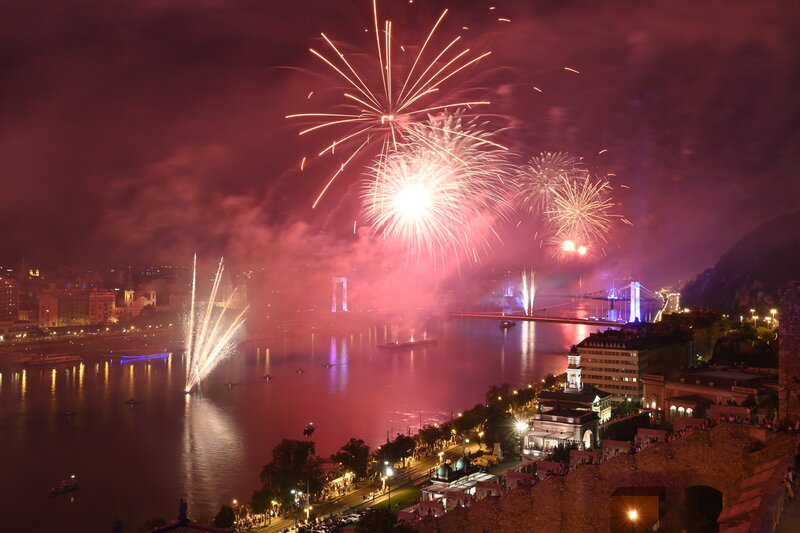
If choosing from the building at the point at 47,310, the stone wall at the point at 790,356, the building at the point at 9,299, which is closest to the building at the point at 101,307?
the building at the point at 47,310

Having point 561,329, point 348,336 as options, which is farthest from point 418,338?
point 561,329

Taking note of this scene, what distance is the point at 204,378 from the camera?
49.2 feet

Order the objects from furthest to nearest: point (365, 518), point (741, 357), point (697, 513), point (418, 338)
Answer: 1. point (418, 338)
2. point (741, 357)
3. point (365, 518)
4. point (697, 513)

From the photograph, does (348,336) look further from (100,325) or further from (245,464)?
(245,464)

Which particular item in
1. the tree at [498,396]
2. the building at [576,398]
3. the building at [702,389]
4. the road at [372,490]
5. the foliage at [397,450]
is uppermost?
the building at [702,389]

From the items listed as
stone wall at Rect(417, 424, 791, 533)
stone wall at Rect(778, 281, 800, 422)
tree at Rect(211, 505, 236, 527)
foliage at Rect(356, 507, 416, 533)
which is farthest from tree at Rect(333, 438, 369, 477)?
stone wall at Rect(778, 281, 800, 422)

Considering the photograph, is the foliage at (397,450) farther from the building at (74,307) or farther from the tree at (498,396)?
the building at (74,307)

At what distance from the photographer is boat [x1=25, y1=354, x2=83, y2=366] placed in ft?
53.7

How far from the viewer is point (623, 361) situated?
35.9 feet

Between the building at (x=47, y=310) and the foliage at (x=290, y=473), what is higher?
the building at (x=47, y=310)

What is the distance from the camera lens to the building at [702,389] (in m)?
7.03

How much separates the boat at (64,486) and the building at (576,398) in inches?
205

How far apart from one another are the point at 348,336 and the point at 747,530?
78.8 ft

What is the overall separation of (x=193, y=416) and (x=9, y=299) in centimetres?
1628
